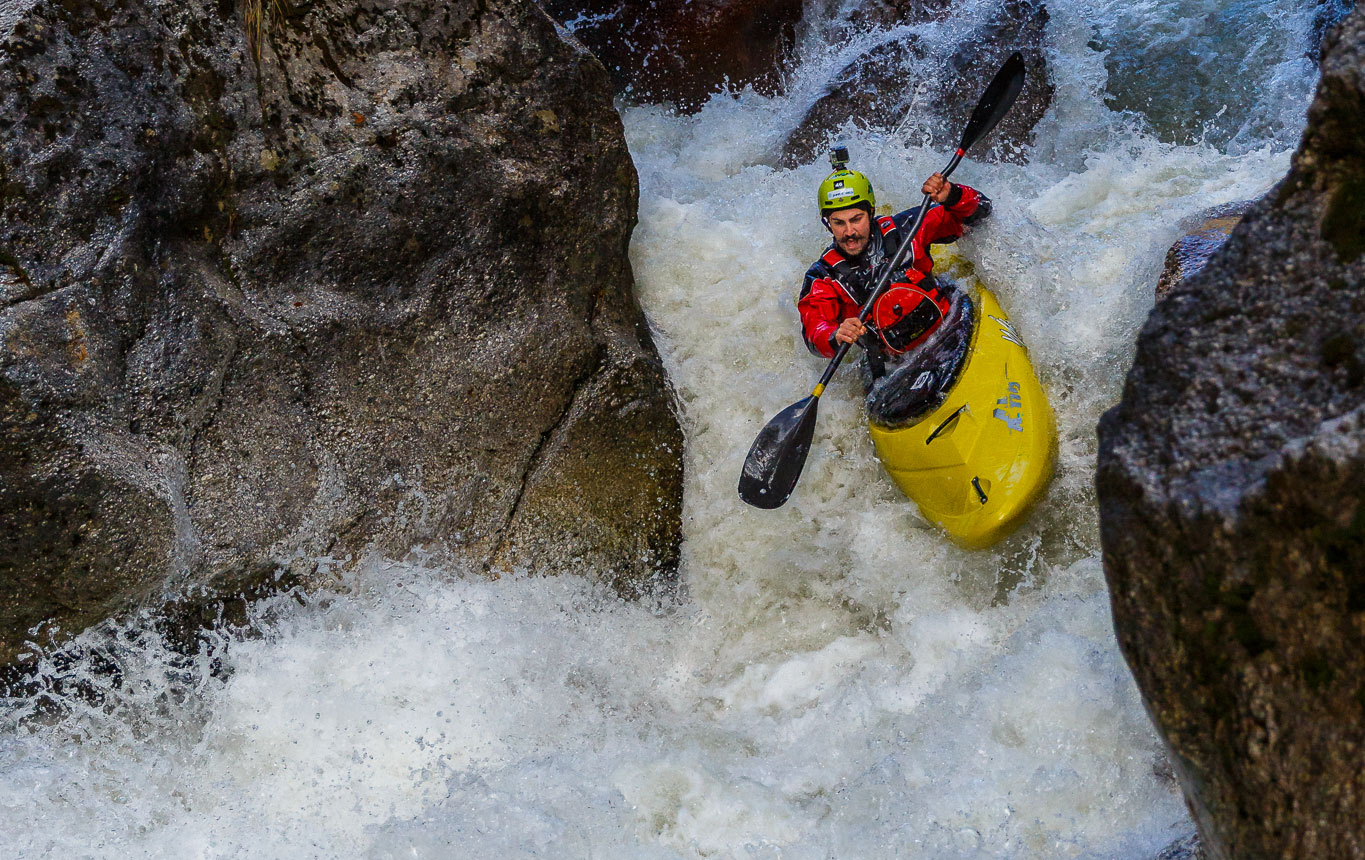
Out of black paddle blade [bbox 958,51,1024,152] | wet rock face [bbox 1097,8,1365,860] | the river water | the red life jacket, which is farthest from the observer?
black paddle blade [bbox 958,51,1024,152]

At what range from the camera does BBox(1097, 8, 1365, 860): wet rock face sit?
5.38 ft

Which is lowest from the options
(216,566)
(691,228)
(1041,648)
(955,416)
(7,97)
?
(1041,648)

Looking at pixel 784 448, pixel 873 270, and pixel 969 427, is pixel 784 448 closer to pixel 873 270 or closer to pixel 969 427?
pixel 969 427

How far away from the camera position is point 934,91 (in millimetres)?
5559

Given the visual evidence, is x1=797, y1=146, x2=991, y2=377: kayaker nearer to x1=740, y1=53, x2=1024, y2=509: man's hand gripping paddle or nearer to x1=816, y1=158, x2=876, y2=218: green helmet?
x1=816, y1=158, x2=876, y2=218: green helmet

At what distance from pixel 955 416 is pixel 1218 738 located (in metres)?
1.93

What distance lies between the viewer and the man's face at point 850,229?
4027 mm

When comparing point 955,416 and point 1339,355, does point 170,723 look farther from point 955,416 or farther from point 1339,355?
point 1339,355

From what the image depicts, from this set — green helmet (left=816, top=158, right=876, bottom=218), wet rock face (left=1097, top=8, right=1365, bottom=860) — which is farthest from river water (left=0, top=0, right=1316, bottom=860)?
wet rock face (left=1097, top=8, right=1365, bottom=860)

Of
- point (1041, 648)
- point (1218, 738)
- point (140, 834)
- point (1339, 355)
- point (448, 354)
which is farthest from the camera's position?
point (448, 354)

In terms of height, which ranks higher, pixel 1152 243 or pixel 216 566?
pixel 216 566

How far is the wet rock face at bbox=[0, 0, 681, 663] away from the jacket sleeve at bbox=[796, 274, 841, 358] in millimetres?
631

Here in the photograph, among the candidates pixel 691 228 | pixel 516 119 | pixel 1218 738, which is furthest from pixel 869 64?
pixel 1218 738

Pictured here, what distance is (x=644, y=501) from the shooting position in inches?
154
